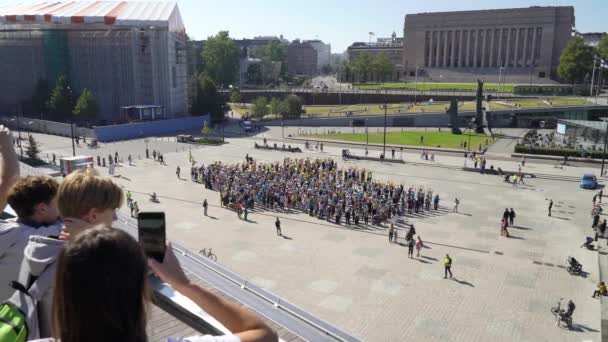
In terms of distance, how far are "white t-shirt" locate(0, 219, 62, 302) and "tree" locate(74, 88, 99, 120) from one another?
5659 cm

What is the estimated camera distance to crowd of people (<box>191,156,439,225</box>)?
23297 millimetres

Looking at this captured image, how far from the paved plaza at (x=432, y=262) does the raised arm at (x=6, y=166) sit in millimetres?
10569

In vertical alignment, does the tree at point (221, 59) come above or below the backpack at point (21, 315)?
above

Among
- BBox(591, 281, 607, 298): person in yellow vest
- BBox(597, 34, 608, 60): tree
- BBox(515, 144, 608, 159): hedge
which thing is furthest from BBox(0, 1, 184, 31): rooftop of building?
BBox(597, 34, 608, 60): tree

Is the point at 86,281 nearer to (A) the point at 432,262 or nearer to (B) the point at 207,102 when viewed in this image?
(A) the point at 432,262

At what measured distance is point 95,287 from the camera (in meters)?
1.64

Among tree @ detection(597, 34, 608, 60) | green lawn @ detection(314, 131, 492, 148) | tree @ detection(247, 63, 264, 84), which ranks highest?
tree @ detection(597, 34, 608, 60)

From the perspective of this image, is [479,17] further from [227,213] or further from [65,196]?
[65,196]

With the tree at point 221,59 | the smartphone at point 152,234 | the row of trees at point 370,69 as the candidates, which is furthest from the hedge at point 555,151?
the row of trees at point 370,69

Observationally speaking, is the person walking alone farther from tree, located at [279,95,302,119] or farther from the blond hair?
tree, located at [279,95,302,119]

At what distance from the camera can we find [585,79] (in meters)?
78.2

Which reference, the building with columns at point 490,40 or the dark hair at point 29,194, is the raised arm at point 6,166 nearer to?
the dark hair at point 29,194

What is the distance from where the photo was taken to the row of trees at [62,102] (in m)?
55.2

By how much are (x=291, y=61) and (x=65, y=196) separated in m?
173
